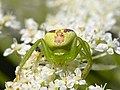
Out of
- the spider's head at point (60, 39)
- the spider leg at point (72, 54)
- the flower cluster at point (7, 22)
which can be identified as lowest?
the spider leg at point (72, 54)

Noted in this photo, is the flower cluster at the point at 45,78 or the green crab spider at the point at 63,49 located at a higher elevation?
the green crab spider at the point at 63,49

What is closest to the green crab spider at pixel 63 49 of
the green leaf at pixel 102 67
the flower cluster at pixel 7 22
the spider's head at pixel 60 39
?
the spider's head at pixel 60 39

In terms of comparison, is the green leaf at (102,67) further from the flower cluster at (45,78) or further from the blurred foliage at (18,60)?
the flower cluster at (45,78)

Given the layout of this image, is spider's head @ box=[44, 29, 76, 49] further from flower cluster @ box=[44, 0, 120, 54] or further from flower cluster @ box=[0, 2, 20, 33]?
flower cluster @ box=[0, 2, 20, 33]

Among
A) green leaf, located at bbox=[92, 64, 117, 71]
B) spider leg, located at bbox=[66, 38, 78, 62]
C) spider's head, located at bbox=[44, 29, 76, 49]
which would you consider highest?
spider's head, located at bbox=[44, 29, 76, 49]

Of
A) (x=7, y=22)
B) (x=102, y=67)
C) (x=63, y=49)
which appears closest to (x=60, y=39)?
(x=63, y=49)

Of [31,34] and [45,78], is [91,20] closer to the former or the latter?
[31,34]

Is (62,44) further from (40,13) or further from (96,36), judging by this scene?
(40,13)

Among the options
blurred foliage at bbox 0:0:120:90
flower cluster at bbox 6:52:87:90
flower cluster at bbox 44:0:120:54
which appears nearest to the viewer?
flower cluster at bbox 6:52:87:90

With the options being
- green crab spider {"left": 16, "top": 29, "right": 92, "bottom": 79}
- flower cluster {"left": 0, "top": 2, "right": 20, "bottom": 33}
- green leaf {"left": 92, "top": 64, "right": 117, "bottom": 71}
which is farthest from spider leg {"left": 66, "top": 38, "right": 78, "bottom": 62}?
flower cluster {"left": 0, "top": 2, "right": 20, "bottom": 33}
